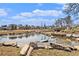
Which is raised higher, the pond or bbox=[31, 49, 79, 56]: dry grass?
the pond

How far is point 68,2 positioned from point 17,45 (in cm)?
81

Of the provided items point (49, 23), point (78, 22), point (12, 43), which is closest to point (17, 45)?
point (12, 43)

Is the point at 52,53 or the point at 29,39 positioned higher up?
the point at 29,39

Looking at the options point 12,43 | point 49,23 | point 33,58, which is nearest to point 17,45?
point 12,43

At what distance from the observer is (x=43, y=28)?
2977 mm

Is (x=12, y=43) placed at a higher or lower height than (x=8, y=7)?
lower

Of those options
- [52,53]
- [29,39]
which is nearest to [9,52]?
[29,39]

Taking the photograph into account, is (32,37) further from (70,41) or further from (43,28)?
(70,41)

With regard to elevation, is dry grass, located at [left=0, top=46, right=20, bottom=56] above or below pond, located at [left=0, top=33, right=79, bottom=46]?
below

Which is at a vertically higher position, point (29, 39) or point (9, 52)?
point (29, 39)

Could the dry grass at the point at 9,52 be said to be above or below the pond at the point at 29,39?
below

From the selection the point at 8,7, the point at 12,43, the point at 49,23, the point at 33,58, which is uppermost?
the point at 8,7

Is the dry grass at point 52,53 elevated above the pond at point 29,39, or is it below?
below

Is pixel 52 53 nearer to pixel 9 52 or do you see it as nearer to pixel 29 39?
pixel 29 39
